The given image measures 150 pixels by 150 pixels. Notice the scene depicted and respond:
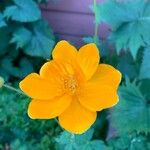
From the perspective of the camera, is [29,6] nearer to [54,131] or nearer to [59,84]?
[54,131]

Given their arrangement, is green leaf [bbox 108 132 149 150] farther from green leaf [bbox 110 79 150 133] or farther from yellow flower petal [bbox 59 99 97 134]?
yellow flower petal [bbox 59 99 97 134]

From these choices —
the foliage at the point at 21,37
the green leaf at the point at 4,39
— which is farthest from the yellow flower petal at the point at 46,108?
the green leaf at the point at 4,39

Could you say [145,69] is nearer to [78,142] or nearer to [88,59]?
[78,142]

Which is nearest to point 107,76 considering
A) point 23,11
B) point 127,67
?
point 127,67

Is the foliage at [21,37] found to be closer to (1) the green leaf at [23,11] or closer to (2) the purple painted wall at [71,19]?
(1) the green leaf at [23,11]

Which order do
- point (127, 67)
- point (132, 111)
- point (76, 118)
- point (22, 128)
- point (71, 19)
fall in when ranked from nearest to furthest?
point (76, 118) → point (132, 111) → point (22, 128) → point (127, 67) → point (71, 19)

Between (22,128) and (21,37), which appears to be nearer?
(22,128)

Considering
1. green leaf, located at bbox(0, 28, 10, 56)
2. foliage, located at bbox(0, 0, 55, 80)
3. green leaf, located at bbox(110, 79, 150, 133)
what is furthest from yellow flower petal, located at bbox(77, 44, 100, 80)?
green leaf, located at bbox(0, 28, 10, 56)
